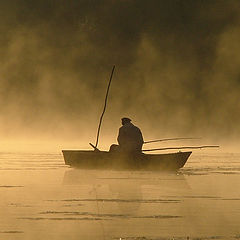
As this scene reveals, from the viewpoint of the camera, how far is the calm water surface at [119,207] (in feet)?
46.7

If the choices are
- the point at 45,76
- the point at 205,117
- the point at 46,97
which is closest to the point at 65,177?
the point at 205,117

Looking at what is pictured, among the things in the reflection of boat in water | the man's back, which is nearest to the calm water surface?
the reflection of boat in water

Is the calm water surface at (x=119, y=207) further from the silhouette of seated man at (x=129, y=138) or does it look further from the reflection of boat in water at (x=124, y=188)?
the silhouette of seated man at (x=129, y=138)

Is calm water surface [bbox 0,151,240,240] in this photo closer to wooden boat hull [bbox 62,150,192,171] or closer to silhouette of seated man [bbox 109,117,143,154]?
silhouette of seated man [bbox 109,117,143,154]

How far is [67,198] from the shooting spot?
1962 cm

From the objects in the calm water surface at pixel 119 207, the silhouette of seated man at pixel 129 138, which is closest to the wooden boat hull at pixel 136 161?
the silhouette of seated man at pixel 129 138

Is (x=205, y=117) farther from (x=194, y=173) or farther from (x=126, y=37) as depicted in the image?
(x=194, y=173)

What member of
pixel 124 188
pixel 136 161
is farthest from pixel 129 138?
pixel 124 188

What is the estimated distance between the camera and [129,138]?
29734 mm

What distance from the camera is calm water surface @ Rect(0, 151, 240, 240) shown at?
14242 millimetres

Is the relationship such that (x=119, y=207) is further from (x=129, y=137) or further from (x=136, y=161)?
(x=136, y=161)

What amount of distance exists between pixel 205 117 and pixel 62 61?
119 feet

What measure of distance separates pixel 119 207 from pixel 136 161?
12.7 meters

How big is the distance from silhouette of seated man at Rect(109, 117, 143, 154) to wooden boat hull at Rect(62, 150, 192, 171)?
0.82ft
